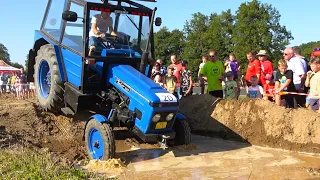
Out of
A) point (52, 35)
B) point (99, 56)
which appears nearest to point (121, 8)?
point (99, 56)

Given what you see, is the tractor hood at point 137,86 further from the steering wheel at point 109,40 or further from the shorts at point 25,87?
the shorts at point 25,87

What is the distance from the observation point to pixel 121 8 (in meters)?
6.90

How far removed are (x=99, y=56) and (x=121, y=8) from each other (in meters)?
0.97

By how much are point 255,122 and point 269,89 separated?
1.52m

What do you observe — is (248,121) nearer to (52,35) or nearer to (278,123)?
(278,123)

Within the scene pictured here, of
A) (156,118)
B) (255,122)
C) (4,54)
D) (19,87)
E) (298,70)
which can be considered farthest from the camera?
(4,54)

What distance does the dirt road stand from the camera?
5500mm

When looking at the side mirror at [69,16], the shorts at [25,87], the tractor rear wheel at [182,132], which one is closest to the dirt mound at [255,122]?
the tractor rear wheel at [182,132]

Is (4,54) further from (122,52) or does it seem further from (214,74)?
(122,52)

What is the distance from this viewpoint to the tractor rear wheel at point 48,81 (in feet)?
24.5

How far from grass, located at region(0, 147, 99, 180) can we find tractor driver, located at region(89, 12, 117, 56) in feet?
6.68

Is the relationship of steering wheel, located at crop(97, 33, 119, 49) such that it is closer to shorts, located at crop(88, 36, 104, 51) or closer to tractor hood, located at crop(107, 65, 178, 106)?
shorts, located at crop(88, 36, 104, 51)

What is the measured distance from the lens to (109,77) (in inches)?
268

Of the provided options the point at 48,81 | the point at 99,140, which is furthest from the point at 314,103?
the point at 48,81
